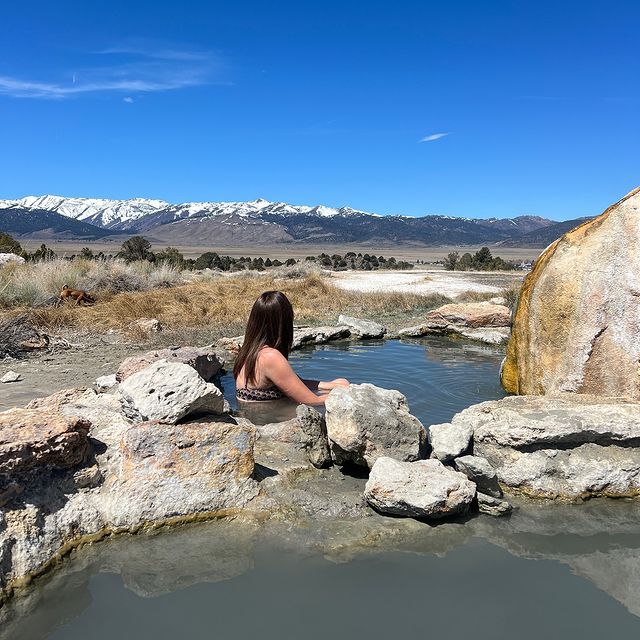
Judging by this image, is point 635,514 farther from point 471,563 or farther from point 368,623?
point 368,623

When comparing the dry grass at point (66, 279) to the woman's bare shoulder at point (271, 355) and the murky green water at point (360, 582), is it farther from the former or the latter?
the murky green water at point (360, 582)

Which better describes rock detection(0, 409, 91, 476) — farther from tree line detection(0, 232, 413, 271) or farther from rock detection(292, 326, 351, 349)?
tree line detection(0, 232, 413, 271)

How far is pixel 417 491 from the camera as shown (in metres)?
3.46

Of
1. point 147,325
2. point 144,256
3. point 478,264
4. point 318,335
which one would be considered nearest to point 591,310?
point 318,335

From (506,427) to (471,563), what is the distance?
1289 mm

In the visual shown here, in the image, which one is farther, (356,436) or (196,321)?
(196,321)

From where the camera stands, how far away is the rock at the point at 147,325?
10.1m

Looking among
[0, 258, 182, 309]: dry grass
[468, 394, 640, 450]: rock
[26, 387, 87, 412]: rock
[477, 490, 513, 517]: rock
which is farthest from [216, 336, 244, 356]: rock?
[477, 490, 513, 517]: rock

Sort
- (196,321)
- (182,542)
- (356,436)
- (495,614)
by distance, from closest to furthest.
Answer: (495,614)
(182,542)
(356,436)
(196,321)

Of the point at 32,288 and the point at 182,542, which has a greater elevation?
the point at 32,288

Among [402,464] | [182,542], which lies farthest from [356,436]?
[182,542]

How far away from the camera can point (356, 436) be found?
4020mm

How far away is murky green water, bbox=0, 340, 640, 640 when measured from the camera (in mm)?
2510

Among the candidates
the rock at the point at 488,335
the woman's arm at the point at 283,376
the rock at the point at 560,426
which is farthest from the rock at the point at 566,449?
the rock at the point at 488,335
